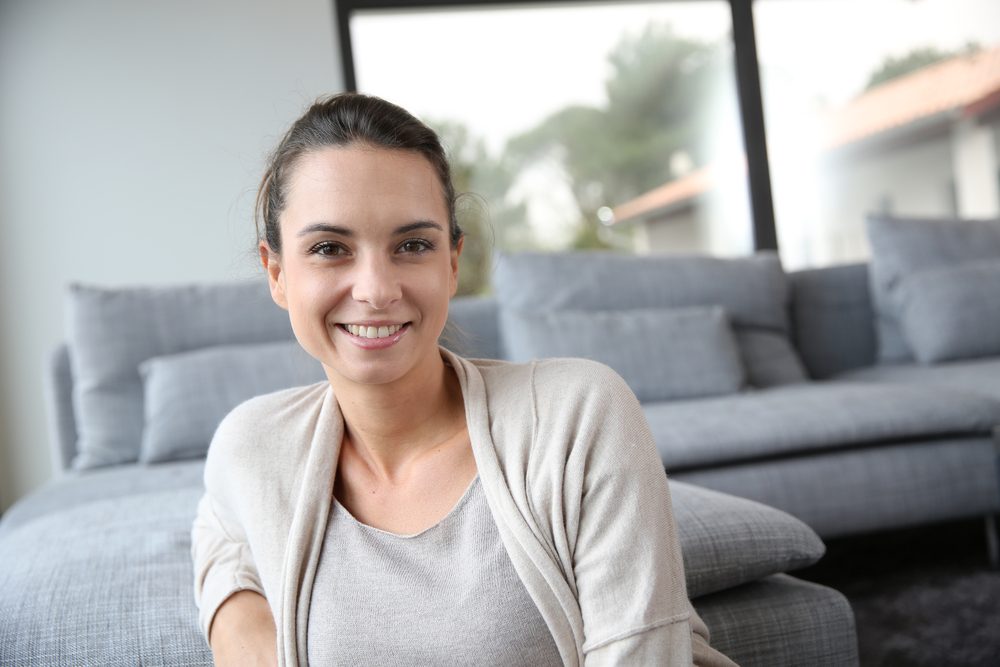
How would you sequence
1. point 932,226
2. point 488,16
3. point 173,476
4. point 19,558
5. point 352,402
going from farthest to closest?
point 488,16 < point 932,226 < point 173,476 < point 19,558 < point 352,402

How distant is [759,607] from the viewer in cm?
138

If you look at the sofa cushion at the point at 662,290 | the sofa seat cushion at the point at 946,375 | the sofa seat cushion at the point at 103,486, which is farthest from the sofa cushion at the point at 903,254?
the sofa seat cushion at the point at 103,486

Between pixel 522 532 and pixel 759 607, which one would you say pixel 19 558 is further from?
pixel 759 607

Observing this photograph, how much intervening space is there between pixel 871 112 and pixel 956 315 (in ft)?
5.96

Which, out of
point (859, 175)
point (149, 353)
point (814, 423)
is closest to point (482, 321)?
point (149, 353)

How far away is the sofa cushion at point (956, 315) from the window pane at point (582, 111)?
1.37 m

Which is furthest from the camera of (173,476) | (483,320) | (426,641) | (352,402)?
(483,320)

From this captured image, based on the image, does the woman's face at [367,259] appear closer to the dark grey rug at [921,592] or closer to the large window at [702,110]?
the dark grey rug at [921,592]

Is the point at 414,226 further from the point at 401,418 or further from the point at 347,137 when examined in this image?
the point at 401,418

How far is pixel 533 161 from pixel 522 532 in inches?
141

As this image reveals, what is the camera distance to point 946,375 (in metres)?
3.03

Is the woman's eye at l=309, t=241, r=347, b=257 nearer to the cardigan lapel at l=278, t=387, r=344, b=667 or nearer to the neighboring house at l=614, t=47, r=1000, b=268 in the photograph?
the cardigan lapel at l=278, t=387, r=344, b=667

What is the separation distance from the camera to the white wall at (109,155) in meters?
Result: 4.06

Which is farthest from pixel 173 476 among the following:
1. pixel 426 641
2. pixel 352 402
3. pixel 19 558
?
pixel 426 641
